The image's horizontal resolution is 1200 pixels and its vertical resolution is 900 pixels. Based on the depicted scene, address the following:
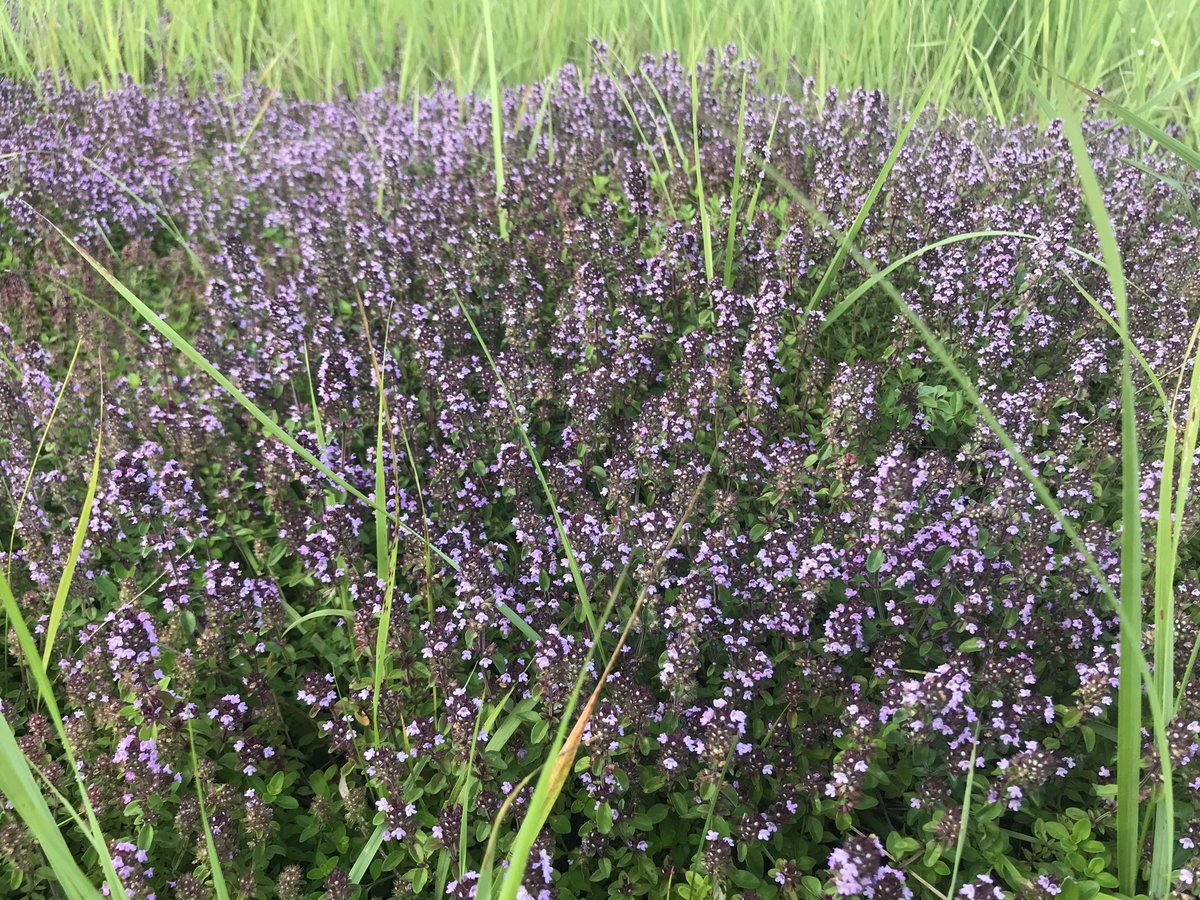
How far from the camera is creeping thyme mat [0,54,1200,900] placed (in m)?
2.40

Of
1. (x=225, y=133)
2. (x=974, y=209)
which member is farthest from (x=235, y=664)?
(x=225, y=133)

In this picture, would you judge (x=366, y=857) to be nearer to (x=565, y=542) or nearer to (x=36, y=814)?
(x=36, y=814)

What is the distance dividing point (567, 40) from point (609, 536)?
6.31 meters

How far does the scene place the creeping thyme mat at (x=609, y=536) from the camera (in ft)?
7.88

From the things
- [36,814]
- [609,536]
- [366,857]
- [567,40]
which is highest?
[567,40]

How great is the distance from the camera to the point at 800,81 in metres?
6.57

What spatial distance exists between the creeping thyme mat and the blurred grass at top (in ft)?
4.94

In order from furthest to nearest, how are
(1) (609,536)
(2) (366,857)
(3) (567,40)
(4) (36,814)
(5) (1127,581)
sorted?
(3) (567,40)
(1) (609,536)
(2) (366,857)
(5) (1127,581)
(4) (36,814)

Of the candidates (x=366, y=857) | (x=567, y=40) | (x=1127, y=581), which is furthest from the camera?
(x=567, y=40)

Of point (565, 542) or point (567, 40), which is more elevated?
point (567, 40)

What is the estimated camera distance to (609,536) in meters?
2.83

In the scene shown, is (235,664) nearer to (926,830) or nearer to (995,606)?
(926,830)

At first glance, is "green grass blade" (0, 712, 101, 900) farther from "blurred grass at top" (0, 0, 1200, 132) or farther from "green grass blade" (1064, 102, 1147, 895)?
"blurred grass at top" (0, 0, 1200, 132)

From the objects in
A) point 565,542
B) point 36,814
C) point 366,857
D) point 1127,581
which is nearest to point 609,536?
point 565,542
